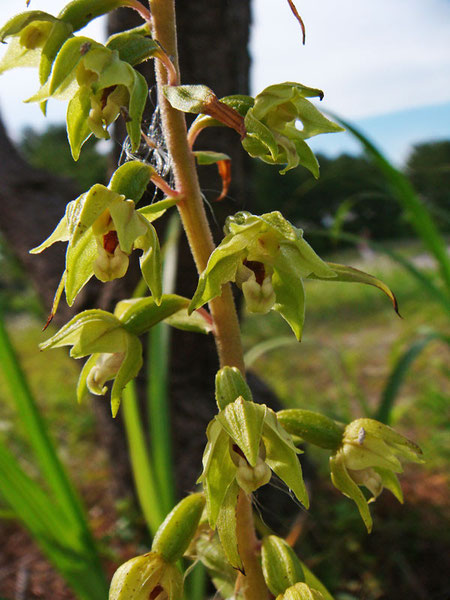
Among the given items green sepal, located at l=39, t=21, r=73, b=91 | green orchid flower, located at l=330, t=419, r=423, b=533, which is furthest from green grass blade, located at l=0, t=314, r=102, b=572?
green orchid flower, located at l=330, t=419, r=423, b=533

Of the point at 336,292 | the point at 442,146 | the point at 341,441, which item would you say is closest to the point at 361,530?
the point at 341,441

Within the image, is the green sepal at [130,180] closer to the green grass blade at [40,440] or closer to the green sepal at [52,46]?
the green sepal at [52,46]

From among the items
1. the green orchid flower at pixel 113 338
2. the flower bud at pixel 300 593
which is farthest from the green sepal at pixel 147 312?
the flower bud at pixel 300 593

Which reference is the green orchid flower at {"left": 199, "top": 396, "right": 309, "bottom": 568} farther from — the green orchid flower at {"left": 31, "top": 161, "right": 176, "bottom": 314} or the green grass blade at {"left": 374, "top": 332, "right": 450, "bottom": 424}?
the green grass blade at {"left": 374, "top": 332, "right": 450, "bottom": 424}

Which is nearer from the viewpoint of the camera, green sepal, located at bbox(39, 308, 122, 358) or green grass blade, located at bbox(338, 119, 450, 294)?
green sepal, located at bbox(39, 308, 122, 358)

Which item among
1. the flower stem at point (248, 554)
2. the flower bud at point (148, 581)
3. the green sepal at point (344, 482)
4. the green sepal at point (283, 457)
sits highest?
the green sepal at point (283, 457)

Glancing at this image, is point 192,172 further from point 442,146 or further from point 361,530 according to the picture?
point 442,146
